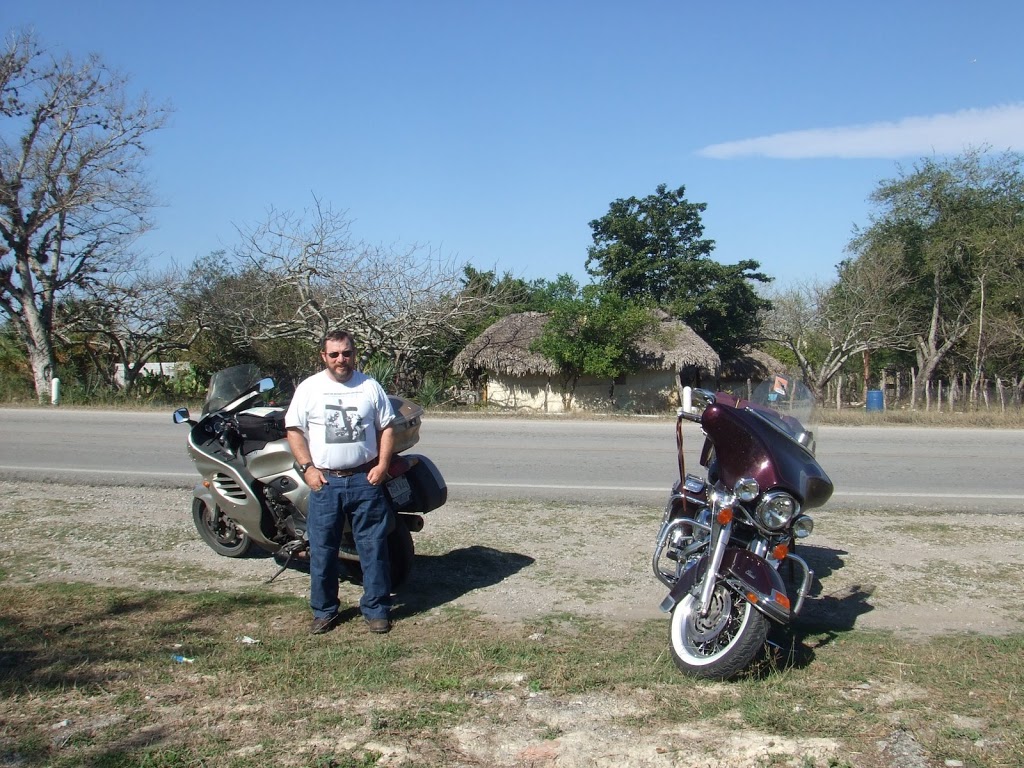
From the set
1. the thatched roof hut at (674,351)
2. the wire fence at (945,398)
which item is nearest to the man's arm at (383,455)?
the wire fence at (945,398)

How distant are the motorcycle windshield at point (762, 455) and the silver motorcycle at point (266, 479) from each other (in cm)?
190

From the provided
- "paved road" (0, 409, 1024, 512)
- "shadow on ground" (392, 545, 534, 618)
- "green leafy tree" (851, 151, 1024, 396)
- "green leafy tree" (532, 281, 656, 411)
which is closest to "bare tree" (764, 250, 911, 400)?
"green leafy tree" (851, 151, 1024, 396)

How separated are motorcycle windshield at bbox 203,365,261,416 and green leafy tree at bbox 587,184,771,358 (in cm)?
2794

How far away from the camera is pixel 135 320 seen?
1206 inches

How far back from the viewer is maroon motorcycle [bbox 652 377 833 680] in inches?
167

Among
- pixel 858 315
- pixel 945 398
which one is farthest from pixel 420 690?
pixel 858 315

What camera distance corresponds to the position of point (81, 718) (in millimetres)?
3867

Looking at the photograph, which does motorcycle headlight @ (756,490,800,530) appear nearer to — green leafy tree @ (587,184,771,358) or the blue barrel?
the blue barrel

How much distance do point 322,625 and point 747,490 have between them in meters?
2.50

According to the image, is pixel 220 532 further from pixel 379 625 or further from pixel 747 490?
pixel 747 490

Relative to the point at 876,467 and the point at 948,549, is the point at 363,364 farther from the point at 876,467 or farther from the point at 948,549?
the point at 948,549

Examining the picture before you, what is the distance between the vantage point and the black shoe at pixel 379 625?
204 inches

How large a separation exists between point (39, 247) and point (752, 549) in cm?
2941

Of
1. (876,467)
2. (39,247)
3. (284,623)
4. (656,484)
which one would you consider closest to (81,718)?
(284,623)
